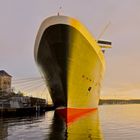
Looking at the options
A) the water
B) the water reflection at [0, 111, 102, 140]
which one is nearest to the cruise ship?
the water

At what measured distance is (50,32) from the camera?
23.4m

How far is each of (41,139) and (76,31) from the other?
10925mm

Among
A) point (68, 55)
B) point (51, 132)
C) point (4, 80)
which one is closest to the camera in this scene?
point (51, 132)

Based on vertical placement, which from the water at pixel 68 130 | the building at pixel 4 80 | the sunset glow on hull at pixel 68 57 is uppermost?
the building at pixel 4 80

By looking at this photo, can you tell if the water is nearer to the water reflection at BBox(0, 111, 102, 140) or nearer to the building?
the water reflection at BBox(0, 111, 102, 140)

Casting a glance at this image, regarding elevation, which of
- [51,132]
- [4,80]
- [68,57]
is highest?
[4,80]

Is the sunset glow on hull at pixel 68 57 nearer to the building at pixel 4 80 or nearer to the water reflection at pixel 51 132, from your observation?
the water reflection at pixel 51 132

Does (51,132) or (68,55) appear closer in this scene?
(51,132)

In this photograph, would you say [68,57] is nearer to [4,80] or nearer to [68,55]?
[68,55]

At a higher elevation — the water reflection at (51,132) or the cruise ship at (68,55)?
the cruise ship at (68,55)

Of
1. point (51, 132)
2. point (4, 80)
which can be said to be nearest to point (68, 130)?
point (51, 132)

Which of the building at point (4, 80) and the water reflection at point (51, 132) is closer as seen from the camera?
the water reflection at point (51, 132)

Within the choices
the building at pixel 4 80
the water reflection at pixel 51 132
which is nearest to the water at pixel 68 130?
the water reflection at pixel 51 132

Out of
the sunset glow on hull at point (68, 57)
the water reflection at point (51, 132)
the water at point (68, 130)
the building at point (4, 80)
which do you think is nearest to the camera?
the water reflection at point (51, 132)
